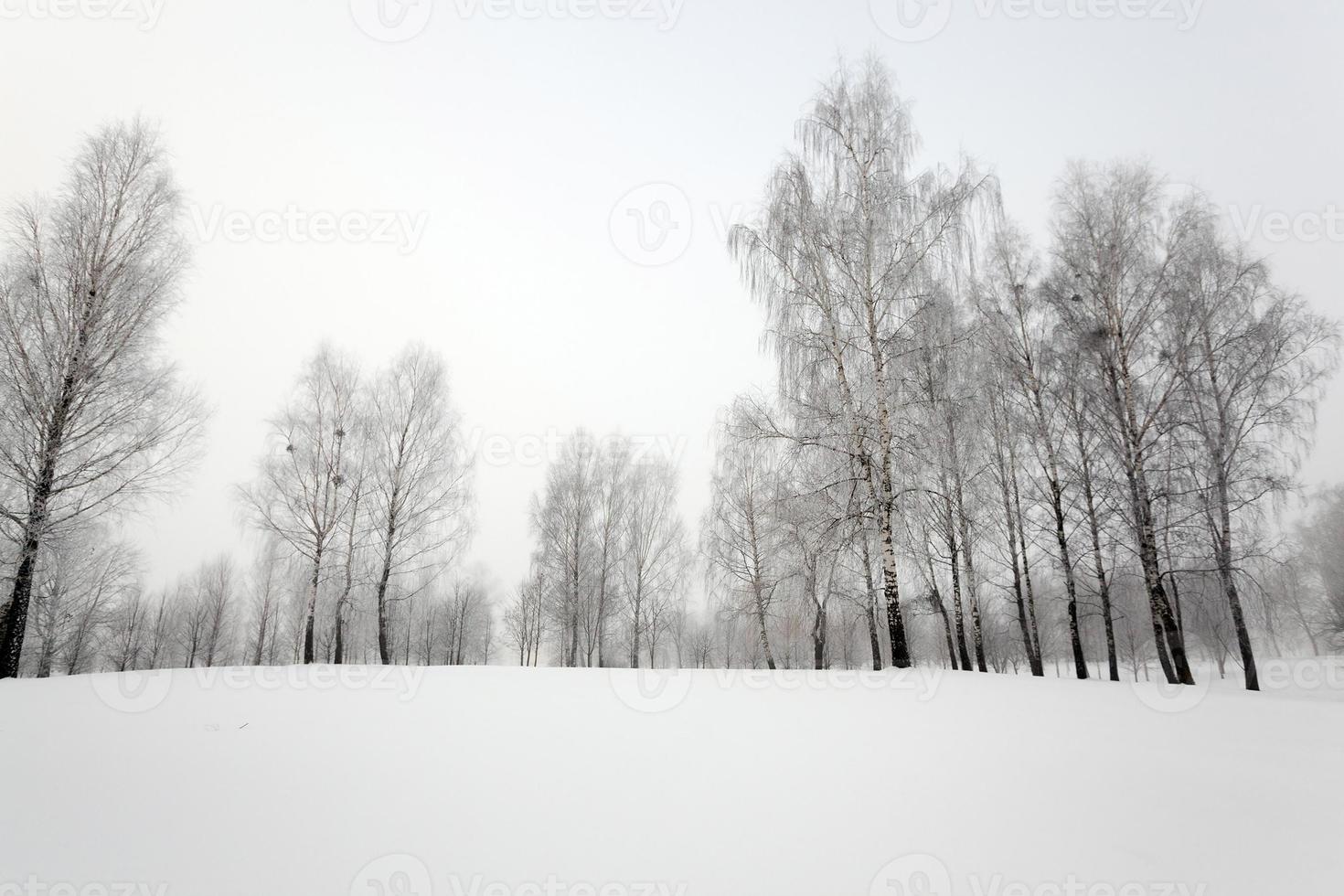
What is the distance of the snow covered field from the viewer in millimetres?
1949

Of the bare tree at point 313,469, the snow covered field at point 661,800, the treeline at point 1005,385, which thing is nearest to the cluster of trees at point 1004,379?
the treeline at point 1005,385

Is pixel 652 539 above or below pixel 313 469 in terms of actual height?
below

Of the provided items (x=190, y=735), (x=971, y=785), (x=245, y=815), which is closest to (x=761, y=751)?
(x=971, y=785)

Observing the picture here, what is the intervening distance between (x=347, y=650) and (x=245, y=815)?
46547 millimetres

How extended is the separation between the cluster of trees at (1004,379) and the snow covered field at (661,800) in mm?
4192

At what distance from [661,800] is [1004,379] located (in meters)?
13.0

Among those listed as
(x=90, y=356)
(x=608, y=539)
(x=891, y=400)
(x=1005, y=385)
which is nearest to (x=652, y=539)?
(x=608, y=539)

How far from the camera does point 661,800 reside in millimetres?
2510

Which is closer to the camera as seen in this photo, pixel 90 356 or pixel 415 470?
pixel 90 356

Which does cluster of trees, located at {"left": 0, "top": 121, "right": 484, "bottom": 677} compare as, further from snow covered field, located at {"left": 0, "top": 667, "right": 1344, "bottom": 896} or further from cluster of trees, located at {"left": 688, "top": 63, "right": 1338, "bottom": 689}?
cluster of trees, located at {"left": 688, "top": 63, "right": 1338, "bottom": 689}

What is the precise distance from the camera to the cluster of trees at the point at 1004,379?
27.8 feet

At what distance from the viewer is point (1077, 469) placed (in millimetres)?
11109

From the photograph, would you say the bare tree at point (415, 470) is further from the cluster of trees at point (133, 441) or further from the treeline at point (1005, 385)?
the treeline at point (1005, 385)

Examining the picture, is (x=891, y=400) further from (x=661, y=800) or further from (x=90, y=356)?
(x=90, y=356)
